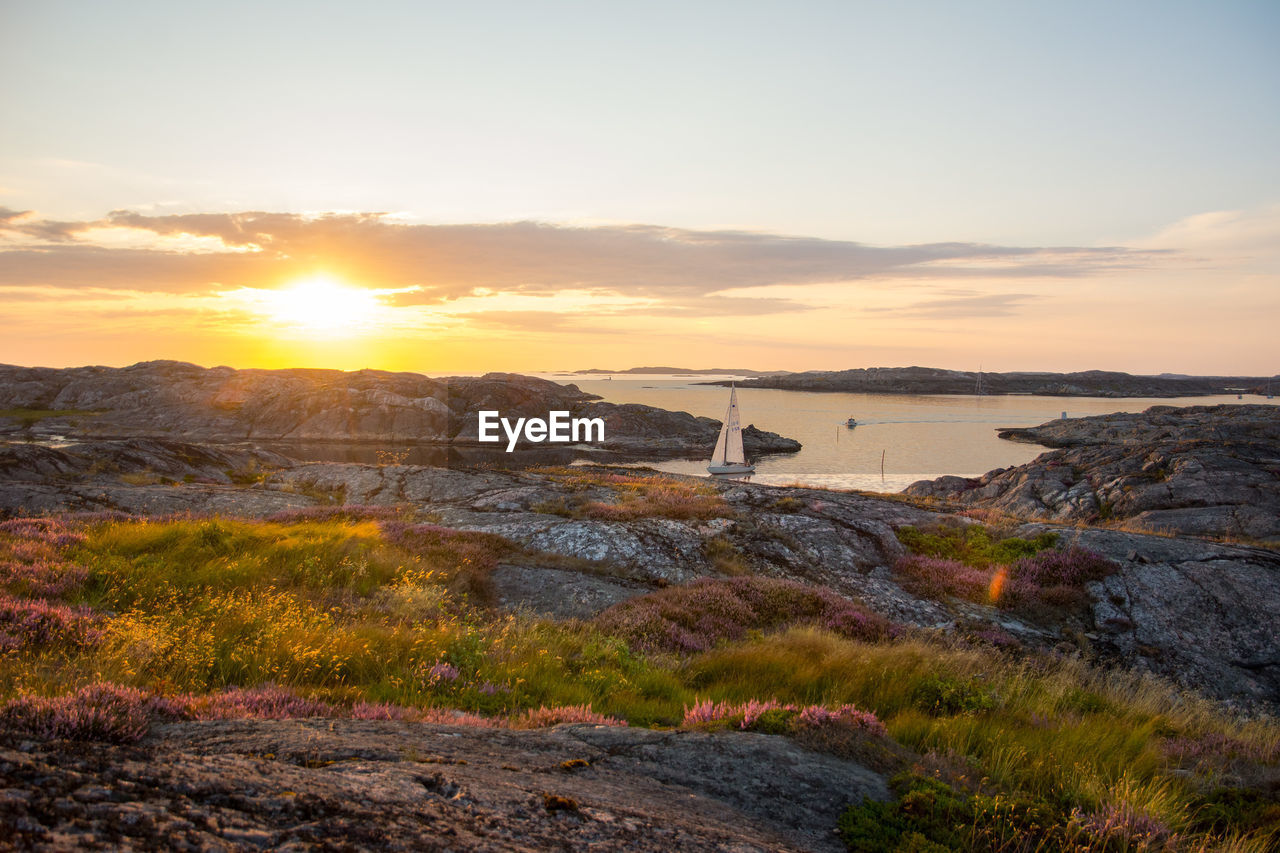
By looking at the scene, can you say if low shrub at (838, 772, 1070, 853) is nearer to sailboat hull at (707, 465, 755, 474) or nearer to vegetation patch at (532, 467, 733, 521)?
vegetation patch at (532, 467, 733, 521)

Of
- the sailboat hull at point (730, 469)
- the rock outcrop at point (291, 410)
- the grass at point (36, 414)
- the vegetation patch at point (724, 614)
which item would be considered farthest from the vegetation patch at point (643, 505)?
the grass at point (36, 414)

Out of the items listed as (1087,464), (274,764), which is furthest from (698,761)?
(1087,464)

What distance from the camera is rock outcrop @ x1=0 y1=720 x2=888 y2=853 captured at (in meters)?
2.88

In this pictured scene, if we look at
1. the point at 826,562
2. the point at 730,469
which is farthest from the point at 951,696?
the point at 730,469

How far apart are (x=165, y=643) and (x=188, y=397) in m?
139

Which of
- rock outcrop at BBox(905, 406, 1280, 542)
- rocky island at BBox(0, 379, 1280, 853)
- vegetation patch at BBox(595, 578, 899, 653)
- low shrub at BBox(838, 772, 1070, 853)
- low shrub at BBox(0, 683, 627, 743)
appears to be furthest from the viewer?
rock outcrop at BBox(905, 406, 1280, 542)

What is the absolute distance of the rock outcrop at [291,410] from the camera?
11062 centimetres

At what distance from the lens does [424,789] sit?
3.81 m

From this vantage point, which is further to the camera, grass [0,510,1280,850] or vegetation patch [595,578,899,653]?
vegetation patch [595,578,899,653]

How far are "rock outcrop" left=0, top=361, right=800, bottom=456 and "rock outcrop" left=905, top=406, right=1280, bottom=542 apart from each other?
197 feet

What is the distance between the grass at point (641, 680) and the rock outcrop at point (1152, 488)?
2815 centimetres

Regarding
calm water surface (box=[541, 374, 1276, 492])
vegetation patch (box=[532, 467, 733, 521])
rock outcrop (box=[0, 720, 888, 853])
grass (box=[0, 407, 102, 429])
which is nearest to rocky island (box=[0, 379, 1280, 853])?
rock outcrop (box=[0, 720, 888, 853])

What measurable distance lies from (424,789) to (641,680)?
480 centimetres

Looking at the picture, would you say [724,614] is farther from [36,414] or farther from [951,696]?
[36,414]
